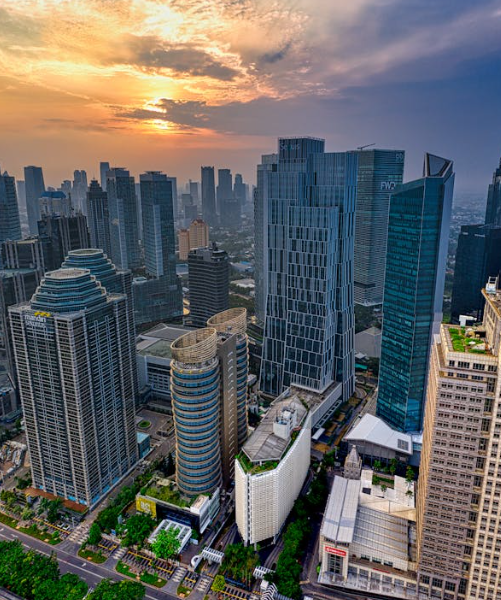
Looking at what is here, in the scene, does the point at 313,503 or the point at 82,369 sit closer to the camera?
the point at 82,369

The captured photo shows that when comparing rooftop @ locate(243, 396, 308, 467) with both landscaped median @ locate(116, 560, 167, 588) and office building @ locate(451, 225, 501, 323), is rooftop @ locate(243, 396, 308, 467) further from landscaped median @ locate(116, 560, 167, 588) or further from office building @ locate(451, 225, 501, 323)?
office building @ locate(451, 225, 501, 323)

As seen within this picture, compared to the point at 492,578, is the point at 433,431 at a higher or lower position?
higher

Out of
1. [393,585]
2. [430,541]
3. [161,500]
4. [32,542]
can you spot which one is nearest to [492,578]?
[430,541]

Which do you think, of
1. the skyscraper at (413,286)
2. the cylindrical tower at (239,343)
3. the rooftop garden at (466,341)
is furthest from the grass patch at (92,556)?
the skyscraper at (413,286)

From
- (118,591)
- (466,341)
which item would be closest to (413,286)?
(466,341)

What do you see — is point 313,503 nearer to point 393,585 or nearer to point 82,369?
point 393,585

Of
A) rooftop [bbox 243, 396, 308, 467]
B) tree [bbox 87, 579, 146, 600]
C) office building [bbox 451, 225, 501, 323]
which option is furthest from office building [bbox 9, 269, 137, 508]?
office building [bbox 451, 225, 501, 323]

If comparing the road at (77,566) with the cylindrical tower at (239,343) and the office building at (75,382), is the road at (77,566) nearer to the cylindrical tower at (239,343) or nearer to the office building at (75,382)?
the office building at (75,382)
